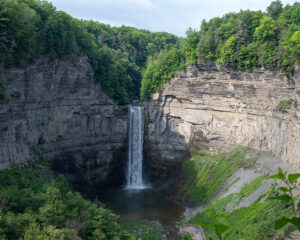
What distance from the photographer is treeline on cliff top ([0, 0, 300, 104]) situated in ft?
104

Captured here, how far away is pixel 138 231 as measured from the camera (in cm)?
3231

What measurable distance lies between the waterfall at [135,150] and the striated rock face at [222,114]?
1562mm

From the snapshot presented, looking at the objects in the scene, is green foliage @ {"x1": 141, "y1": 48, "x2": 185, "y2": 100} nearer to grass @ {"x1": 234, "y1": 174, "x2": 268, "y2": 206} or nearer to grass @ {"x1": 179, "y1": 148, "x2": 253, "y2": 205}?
grass @ {"x1": 179, "y1": 148, "x2": 253, "y2": 205}

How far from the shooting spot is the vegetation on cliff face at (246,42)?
34.9 metres

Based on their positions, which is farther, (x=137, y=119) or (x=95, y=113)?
(x=137, y=119)

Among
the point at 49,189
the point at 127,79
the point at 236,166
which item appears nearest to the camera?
the point at 49,189

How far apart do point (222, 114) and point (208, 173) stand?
800cm

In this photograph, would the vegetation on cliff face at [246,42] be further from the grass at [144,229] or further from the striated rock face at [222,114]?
the grass at [144,229]

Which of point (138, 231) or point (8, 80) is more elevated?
point (8, 80)

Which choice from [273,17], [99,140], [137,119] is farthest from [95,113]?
[273,17]

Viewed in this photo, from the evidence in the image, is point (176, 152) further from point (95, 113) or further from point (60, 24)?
point (60, 24)

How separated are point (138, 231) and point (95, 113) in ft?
58.9

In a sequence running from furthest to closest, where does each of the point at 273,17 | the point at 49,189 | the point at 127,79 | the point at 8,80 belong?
the point at 127,79, the point at 273,17, the point at 8,80, the point at 49,189

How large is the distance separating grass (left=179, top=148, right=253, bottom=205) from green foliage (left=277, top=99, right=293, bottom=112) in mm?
6966
